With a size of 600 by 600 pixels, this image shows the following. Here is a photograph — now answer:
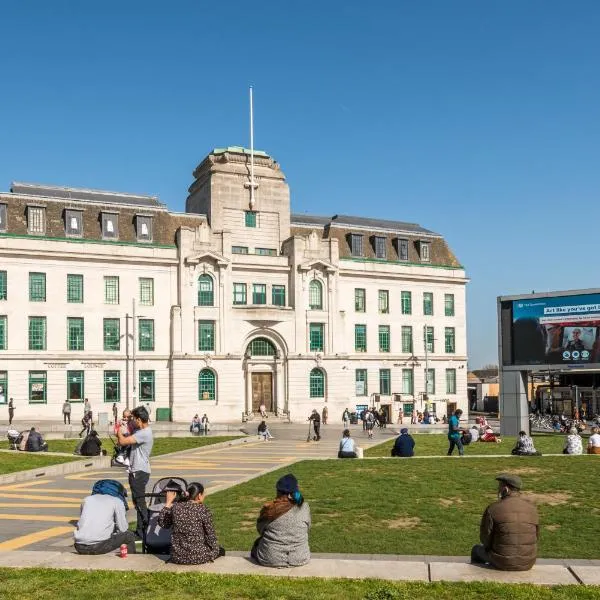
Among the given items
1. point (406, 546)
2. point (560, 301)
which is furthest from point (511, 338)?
point (406, 546)

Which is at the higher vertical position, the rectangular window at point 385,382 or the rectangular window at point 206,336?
the rectangular window at point 206,336

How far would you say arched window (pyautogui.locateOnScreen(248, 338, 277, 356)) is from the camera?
63.5 meters

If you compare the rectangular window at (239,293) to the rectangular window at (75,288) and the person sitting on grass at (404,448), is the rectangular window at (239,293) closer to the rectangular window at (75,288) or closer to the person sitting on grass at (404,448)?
the rectangular window at (75,288)

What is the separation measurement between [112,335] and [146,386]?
461 centimetres

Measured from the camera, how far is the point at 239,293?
63.2 m

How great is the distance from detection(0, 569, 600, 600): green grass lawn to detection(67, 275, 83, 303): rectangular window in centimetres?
4972

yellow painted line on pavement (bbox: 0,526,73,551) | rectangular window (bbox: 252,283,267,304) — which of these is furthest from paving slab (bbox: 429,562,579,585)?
rectangular window (bbox: 252,283,267,304)

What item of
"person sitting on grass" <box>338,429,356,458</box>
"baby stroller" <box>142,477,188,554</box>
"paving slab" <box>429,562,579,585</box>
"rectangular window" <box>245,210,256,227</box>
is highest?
"rectangular window" <box>245,210,256,227</box>

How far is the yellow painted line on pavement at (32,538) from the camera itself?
1360 centimetres

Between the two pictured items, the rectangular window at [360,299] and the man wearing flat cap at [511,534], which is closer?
the man wearing flat cap at [511,534]

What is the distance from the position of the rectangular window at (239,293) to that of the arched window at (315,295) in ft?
18.0

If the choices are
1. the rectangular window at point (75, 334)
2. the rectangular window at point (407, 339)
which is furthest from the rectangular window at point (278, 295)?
the rectangular window at point (75, 334)

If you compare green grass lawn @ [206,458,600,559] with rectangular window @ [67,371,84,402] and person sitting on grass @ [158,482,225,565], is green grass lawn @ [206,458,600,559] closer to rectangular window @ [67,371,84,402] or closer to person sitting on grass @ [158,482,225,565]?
person sitting on grass @ [158,482,225,565]

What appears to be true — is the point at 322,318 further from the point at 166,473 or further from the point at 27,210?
the point at 166,473
